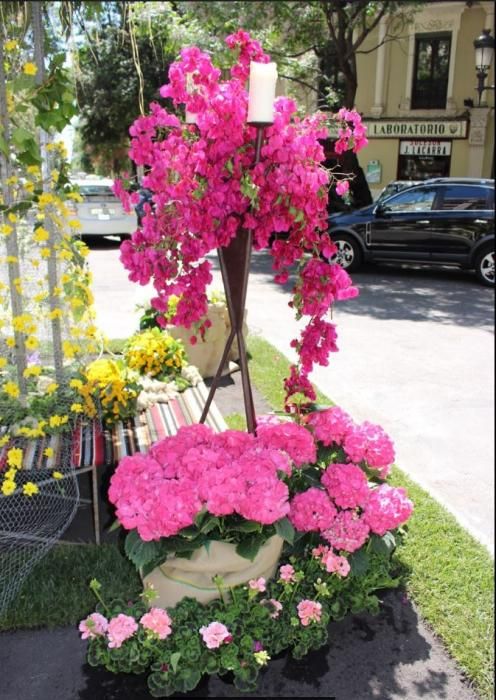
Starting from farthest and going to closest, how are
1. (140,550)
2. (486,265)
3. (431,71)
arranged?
1. (431,71)
2. (486,265)
3. (140,550)

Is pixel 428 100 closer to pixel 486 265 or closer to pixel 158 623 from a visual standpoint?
pixel 486 265

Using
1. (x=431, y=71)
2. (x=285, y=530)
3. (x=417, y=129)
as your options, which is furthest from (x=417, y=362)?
(x=431, y=71)

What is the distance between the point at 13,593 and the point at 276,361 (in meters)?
3.94

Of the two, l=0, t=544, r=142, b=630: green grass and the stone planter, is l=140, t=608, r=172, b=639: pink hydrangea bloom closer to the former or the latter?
l=0, t=544, r=142, b=630: green grass

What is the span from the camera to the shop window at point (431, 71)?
17.9 meters

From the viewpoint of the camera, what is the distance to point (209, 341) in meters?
5.92

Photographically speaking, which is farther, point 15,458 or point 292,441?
point 15,458

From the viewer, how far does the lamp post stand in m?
2.33

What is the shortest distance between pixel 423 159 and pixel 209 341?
1518 centimetres

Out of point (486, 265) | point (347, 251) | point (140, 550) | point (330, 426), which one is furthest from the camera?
point (347, 251)

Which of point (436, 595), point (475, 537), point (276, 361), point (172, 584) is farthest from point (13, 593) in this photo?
point (276, 361)

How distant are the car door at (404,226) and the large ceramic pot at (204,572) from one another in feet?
29.5

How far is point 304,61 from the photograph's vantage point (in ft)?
46.9

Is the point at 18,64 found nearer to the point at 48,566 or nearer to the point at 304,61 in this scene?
the point at 48,566
